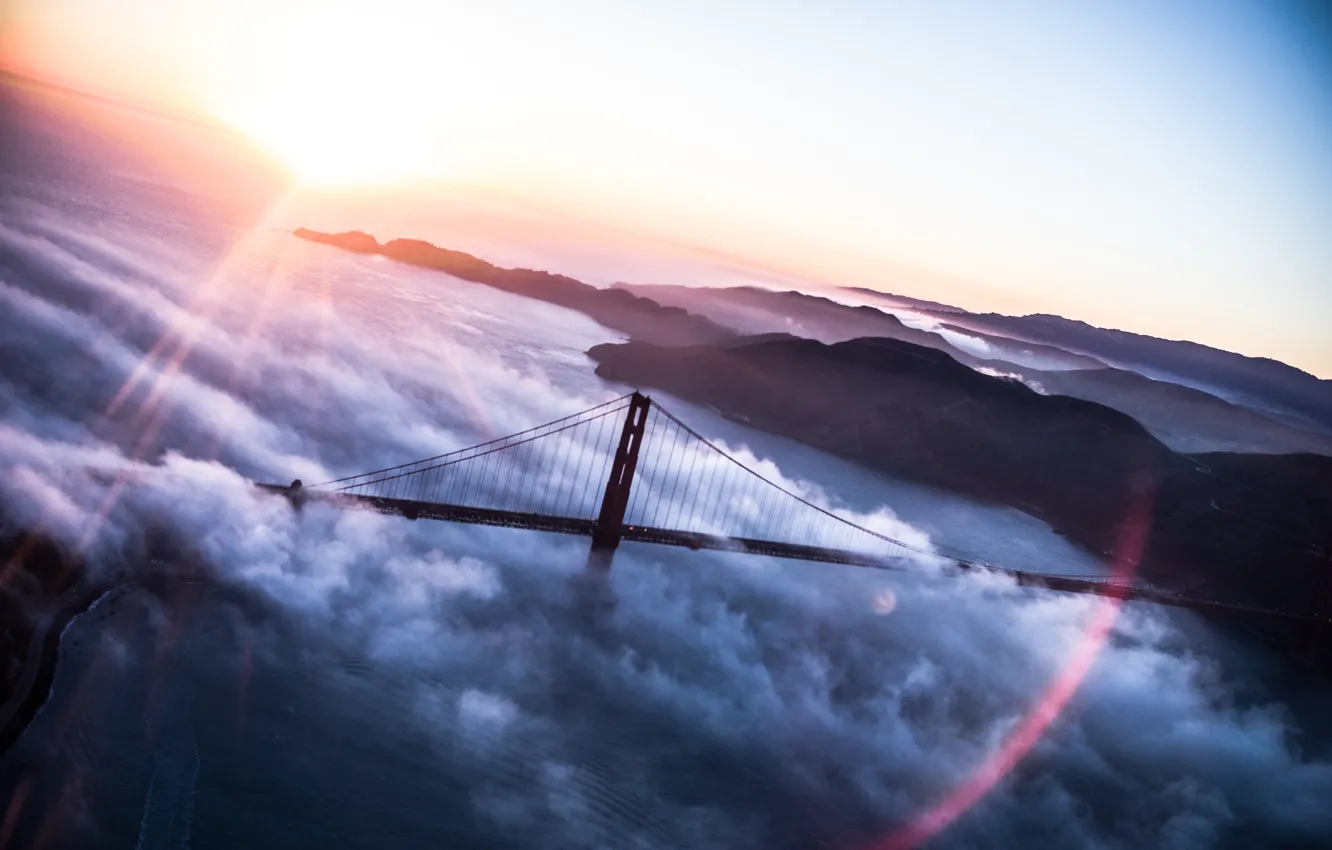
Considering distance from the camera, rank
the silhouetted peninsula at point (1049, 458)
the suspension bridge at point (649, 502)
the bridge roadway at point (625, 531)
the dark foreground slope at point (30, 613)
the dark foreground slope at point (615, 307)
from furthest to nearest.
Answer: the dark foreground slope at point (615, 307) → the silhouetted peninsula at point (1049, 458) → the suspension bridge at point (649, 502) → the bridge roadway at point (625, 531) → the dark foreground slope at point (30, 613)

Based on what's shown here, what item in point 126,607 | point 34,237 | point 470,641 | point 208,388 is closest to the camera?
point 126,607

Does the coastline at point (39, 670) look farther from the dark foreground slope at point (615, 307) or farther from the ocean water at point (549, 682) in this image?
the dark foreground slope at point (615, 307)

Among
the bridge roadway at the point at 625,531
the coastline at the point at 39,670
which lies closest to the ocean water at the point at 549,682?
the coastline at the point at 39,670

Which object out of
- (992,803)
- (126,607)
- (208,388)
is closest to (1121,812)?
(992,803)

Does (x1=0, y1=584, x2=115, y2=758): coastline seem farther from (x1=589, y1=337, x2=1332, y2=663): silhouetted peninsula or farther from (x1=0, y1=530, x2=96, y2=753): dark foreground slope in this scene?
(x1=589, y1=337, x2=1332, y2=663): silhouetted peninsula

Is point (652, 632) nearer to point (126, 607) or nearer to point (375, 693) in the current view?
point (375, 693)

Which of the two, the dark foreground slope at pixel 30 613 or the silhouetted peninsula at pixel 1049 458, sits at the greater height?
the silhouetted peninsula at pixel 1049 458

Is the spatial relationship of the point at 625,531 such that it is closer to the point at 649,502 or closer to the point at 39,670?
the point at 39,670
